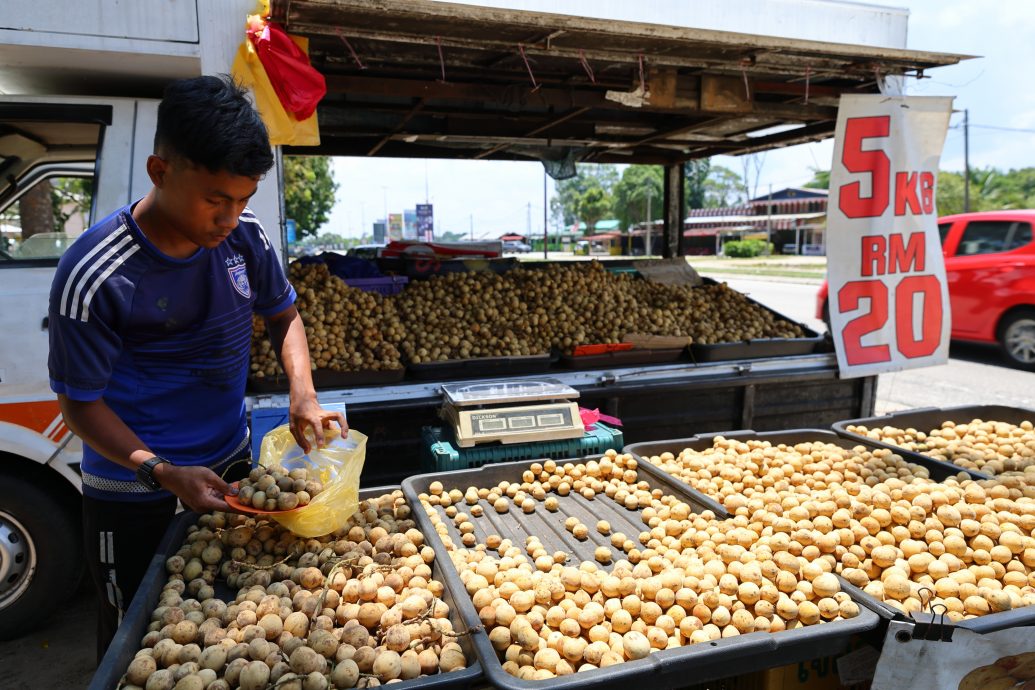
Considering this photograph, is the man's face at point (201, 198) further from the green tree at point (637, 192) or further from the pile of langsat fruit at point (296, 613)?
the green tree at point (637, 192)

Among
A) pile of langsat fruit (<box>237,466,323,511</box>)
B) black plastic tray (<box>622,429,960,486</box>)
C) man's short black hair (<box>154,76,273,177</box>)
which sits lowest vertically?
black plastic tray (<box>622,429,960,486</box>)

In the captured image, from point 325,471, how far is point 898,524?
1.91 metres

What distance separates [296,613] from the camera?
5.41ft

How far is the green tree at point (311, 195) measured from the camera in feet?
74.5

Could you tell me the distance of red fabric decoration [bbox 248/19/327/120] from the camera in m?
3.03

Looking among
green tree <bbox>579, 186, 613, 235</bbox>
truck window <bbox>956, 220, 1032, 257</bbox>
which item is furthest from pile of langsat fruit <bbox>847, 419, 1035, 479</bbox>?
green tree <bbox>579, 186, 613, 235</bbox>

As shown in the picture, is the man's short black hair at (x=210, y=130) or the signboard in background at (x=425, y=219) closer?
the man's short black hair at (x=210, y=130)

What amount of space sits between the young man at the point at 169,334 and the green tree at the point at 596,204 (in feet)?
232

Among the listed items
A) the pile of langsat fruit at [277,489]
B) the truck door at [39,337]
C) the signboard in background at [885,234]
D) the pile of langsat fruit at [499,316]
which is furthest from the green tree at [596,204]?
the pile of langsat fruit at [277,489]

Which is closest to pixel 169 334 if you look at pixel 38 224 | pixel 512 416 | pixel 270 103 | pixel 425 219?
pixel 512 416

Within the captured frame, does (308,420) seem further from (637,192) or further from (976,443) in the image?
(637,192)

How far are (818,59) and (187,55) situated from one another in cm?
348

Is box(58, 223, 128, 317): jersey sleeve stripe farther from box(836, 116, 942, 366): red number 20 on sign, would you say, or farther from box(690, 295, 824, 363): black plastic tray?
box(836, 116, 942, 366): red number 20 on sign

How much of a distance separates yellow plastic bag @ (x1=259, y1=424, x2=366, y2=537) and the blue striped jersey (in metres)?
0.18
